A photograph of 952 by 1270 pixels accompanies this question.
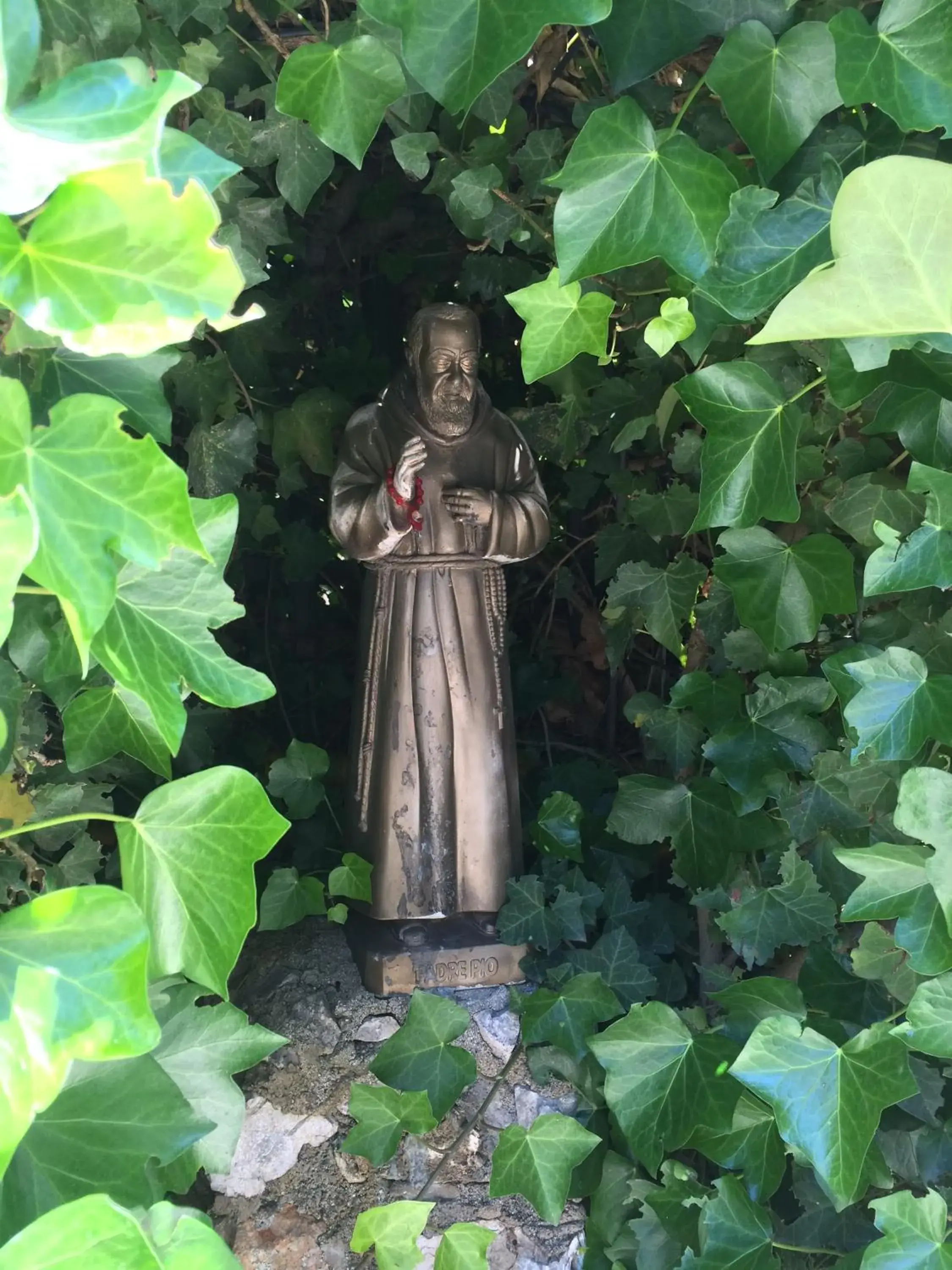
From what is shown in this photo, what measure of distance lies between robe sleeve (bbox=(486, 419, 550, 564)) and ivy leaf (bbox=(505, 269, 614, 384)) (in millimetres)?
659

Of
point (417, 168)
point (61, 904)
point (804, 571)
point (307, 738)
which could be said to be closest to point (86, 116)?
point (61, 904)

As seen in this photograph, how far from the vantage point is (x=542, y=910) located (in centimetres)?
149

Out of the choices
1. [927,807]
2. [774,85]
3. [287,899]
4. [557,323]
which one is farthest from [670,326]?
[287,899]

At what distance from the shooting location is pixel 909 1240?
70 centimetres

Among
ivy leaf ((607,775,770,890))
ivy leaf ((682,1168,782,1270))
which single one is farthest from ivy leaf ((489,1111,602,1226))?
ivy leaf ((607,775,770,890))

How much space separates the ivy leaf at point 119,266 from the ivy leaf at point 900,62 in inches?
16.9

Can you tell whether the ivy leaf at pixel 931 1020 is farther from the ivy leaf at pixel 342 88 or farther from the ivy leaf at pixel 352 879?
the ivy leaf at pixel 352 879

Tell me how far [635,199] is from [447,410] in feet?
2.89

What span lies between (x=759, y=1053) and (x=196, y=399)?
1.07 meters

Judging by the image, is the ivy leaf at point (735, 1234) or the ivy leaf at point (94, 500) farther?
the ivy leaf at point (735, 1234)

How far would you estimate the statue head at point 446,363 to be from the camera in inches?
61.0

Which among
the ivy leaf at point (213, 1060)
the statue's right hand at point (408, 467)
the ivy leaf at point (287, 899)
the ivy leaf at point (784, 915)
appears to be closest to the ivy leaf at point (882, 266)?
the ivy leaf at point (213, 1060)

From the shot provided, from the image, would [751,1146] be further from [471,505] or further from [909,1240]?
[471,505]

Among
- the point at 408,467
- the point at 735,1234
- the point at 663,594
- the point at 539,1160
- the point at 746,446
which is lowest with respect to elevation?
the point at 539,1160
